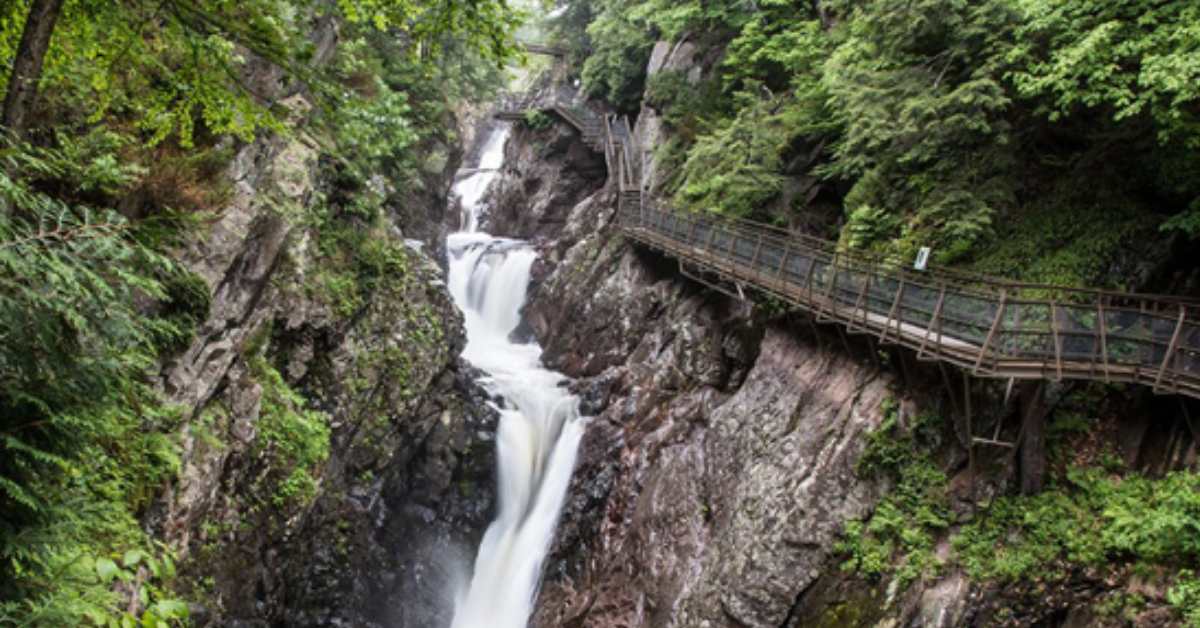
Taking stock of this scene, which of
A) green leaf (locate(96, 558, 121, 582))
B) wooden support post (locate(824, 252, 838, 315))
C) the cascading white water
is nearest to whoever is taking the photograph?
green leaf (locate(96, 558, 121, 582))

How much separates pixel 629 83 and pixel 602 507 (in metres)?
20.0

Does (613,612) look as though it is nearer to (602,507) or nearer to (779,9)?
(602,507)

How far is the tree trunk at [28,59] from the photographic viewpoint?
3576mm

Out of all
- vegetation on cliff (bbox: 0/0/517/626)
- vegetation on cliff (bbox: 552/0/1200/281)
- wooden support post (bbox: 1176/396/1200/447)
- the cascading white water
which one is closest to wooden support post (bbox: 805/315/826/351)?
vegetation on cliff (bbox: 552/0/1200/281)

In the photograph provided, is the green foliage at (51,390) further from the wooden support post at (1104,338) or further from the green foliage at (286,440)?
the wooden support post at (1104,338)

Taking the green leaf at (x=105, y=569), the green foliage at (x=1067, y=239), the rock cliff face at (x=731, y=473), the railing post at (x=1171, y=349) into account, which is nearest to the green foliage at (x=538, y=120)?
the rock cliff face at (x=731, y=473)

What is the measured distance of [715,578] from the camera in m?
11.6

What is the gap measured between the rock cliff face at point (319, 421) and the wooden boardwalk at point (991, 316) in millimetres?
8373

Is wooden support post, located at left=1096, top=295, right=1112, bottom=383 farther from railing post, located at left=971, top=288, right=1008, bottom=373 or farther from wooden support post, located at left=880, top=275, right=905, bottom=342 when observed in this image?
wooden support post, located at left=880, top=275, right=905, bottom=342

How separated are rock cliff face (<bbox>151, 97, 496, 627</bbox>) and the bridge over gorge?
844 centimetres

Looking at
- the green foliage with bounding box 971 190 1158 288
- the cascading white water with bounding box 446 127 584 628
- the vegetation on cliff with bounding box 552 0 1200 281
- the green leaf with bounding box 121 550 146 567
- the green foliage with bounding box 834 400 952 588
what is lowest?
the cascading white water with bounding box 446 127 584 628

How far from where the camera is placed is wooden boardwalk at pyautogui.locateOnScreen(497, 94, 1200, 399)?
8.09 metres

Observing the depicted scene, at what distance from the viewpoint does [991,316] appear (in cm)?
872

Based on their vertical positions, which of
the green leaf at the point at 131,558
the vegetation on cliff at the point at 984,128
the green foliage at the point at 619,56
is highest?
the green foliage at the point at 619,56
